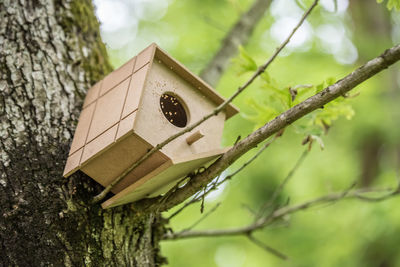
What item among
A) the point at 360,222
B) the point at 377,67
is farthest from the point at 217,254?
the point at 377,67

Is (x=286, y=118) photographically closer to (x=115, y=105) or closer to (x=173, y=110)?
(x=173, y=110)

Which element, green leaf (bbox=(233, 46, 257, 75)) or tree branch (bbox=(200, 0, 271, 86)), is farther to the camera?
tree branch (bbox=(200, 0, 271, 86))

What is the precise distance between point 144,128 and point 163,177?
0.67 feet

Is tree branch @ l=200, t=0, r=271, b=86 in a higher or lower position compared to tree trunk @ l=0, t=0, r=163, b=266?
higher

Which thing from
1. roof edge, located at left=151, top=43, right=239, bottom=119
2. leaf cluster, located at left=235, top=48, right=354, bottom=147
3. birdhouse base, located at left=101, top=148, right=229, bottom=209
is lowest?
birdhouse base, located at left=101, top=148, right=229, bottom=209

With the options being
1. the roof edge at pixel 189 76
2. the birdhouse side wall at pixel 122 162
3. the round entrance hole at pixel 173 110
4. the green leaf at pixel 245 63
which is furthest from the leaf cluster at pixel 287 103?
the birdhouse side wall at pixel 122 162

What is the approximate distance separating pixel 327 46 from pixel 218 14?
152cm

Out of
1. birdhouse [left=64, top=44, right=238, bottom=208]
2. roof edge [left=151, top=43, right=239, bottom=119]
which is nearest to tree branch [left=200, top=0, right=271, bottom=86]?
roof edge [left=151, top=43, right=239, bottom=119]

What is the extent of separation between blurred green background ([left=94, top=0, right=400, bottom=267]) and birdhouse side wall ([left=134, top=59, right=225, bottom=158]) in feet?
7.74

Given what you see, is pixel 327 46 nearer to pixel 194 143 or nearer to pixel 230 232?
pixel 230 232

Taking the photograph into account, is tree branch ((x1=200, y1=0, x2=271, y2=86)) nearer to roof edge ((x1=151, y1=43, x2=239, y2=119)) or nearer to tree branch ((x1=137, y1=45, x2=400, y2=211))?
roof edge ((x1=151, y1=43, x2=239, y2=119))

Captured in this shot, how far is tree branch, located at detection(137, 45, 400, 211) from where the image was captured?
52.7 inches

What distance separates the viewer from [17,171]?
1.73 metres

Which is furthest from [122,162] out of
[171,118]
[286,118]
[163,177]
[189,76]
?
[286,118]
